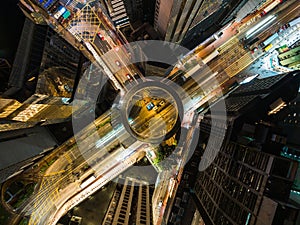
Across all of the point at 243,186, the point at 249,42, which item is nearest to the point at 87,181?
the point at 243,186

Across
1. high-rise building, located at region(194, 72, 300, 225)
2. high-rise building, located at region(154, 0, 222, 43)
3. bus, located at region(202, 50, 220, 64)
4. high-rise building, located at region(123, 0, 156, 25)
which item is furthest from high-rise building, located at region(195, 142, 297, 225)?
high-rise building, located at region(123, 0, 156, 25)

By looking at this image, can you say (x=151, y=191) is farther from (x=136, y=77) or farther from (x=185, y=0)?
(x=185, y=0)

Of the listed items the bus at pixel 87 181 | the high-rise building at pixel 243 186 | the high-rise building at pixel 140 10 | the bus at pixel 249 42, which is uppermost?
the high-rise building at pixel 140 10

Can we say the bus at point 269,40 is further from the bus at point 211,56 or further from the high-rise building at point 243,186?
the high-rise building at point 243,186

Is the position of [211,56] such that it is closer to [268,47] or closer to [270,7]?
[268,47]

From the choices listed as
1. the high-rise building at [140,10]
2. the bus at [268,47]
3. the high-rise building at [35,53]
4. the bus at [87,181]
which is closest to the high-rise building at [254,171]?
the bus at [268,47]

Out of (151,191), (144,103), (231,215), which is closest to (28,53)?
(144,103)

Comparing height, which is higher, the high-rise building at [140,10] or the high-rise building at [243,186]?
the high-rise building at [140,10]

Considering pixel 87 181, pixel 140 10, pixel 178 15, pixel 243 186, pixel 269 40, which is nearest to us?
pixel 269 40
